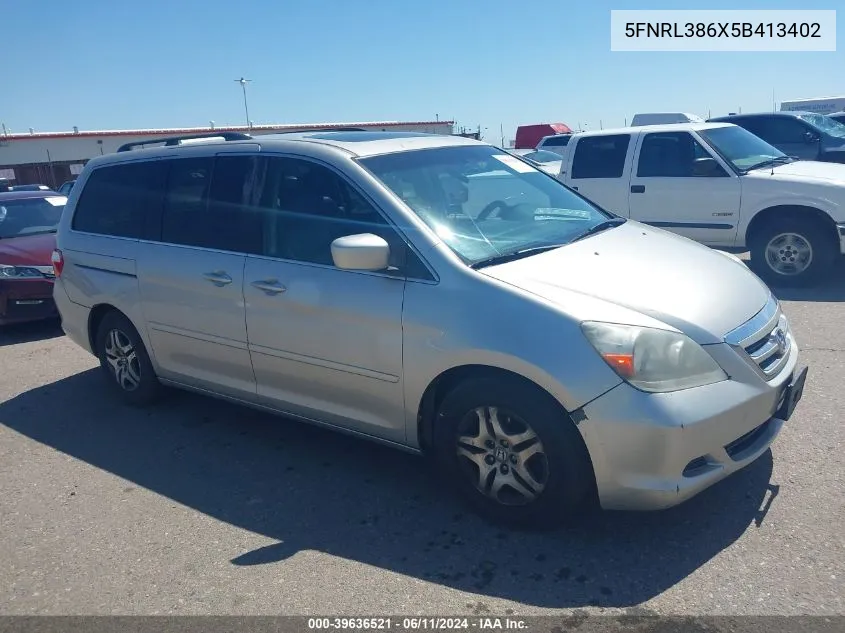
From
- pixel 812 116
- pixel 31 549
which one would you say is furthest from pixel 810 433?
pixel 812 116

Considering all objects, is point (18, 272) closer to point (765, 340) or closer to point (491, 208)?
point (491, 208)

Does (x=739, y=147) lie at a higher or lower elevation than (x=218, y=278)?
higher

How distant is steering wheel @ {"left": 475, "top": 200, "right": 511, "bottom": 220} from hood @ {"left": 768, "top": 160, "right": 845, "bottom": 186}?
16.2ft

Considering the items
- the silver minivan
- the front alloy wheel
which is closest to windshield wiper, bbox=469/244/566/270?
the silver minivan

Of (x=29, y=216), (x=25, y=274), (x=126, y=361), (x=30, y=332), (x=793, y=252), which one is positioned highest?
(x=29, y=216)

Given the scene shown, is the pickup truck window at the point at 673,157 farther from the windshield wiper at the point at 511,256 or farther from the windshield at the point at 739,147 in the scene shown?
the windshield wiper at the point at 511,256

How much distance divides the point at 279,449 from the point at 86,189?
2592 mm

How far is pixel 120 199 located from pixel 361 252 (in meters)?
2.59

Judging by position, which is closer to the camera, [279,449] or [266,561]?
[266,561]

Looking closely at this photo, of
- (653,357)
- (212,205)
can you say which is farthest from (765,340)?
(212,205)

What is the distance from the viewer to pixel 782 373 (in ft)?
11.2

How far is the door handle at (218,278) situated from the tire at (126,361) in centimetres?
107

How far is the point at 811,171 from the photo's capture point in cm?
808

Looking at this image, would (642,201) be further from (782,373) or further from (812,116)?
(812,116)
